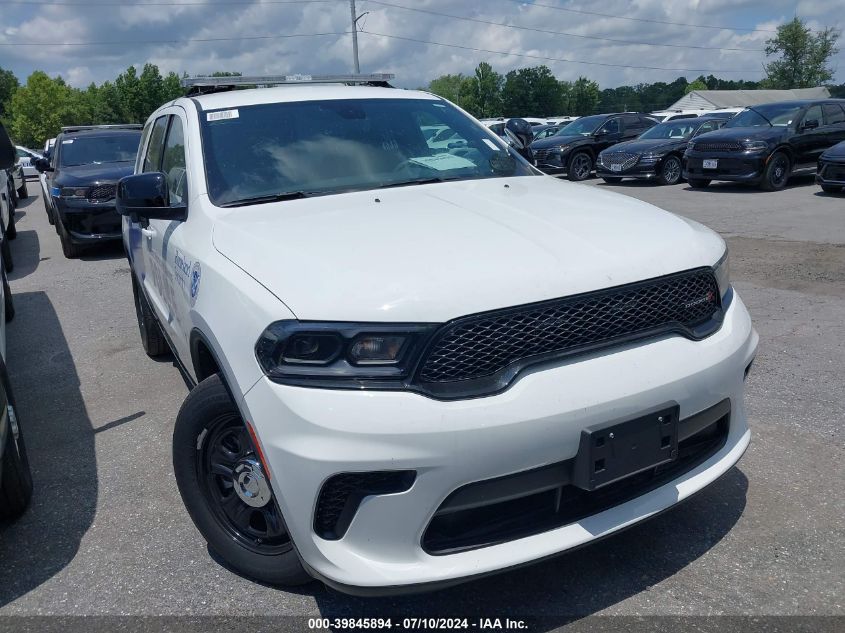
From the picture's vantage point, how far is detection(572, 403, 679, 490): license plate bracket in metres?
2.24

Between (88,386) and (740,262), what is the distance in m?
6.52

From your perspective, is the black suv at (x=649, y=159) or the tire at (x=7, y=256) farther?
the black suv at (x=649, y=159)

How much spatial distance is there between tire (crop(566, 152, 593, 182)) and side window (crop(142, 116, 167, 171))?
14343 mm

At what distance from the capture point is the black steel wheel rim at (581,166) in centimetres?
1811

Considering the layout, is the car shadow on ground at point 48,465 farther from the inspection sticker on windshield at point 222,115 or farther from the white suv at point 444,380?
the inspection sticker on windshield at point 222,115

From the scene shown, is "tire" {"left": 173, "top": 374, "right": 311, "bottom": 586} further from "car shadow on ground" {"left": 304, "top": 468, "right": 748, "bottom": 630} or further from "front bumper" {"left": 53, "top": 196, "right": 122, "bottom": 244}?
"front bumper" {"left": 53, "top": 196, "right": 122, "bottom": 244}

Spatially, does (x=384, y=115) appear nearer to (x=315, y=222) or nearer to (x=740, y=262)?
(x=315, y=222)

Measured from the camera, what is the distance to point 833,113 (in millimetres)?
14375

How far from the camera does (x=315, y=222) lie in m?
2.88

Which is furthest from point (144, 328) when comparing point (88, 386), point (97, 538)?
point (97, 538)

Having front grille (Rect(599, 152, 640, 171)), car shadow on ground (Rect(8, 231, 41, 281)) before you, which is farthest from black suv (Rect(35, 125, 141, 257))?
front grille (Rect(599, 152, 640, 171))

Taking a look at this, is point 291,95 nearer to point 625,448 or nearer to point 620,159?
point 625,448

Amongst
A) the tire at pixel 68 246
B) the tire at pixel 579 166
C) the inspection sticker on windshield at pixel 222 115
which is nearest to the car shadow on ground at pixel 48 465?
the inspection sticker on windshield at pixel 222 115

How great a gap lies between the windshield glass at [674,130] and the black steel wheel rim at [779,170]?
2.98 metres
